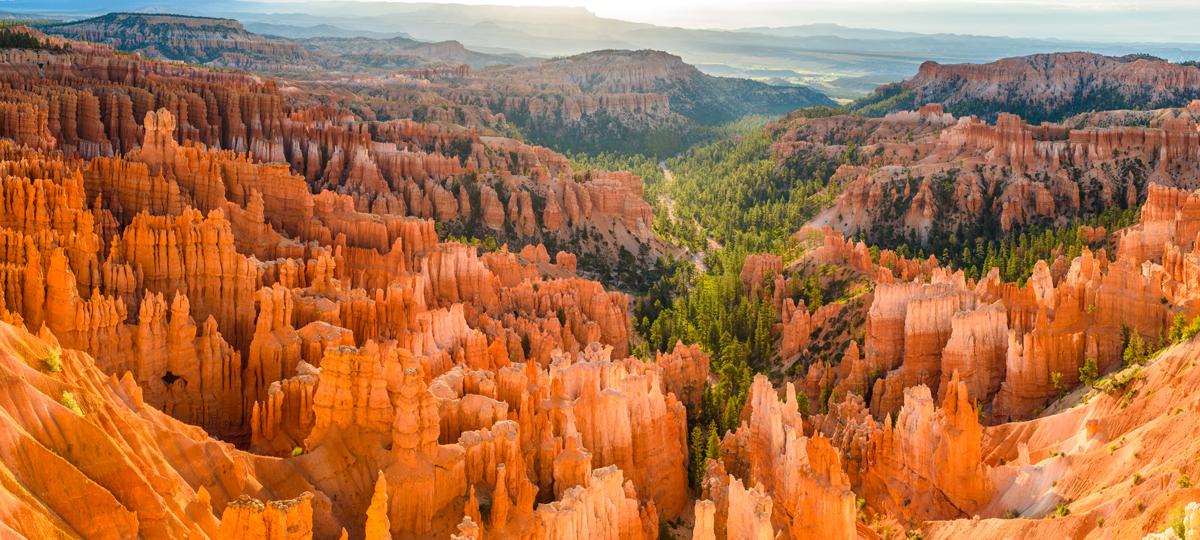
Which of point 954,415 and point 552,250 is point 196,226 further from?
point 552,250

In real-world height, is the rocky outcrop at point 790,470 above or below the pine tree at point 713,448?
above

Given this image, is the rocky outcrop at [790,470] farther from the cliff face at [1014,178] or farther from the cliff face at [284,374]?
the cliff face at [1014,178]

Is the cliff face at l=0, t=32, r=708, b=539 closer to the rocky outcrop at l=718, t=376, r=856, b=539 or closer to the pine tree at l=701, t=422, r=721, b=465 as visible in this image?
the pine tree at l=701, t=422, r=721, b=465

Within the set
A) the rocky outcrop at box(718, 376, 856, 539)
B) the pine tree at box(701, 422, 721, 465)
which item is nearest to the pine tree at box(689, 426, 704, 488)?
the pine tree at box(701, 422, 721, 465)

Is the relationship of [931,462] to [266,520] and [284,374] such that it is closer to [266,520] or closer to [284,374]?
[284,374]

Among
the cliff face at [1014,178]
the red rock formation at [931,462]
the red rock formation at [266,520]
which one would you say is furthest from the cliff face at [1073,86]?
the red rock formation at [266,520]

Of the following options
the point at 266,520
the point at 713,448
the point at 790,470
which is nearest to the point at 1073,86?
the point at 713,448

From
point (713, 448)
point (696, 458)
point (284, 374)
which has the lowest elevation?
point (696, 458)

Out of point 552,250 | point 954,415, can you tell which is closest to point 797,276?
point 552,250
